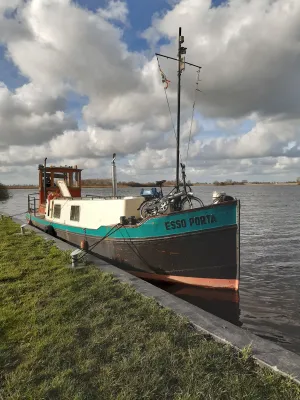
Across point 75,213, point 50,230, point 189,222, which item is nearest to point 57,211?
point 50,230

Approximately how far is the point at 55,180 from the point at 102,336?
48.5 ft

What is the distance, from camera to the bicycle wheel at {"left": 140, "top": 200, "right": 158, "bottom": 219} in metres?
9.89

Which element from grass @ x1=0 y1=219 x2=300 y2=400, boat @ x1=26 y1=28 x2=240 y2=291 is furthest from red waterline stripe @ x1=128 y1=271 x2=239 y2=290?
grass @ x1=0 y1=219 x2=300 y2=400

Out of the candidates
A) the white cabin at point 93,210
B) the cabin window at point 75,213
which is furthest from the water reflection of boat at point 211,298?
the cabin window at point 75,213

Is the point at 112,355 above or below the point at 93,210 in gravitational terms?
below

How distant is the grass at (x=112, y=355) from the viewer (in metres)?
3.03

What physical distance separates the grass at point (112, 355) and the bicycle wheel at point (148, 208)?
4321mm

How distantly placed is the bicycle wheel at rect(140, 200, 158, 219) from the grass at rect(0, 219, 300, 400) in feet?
14.2

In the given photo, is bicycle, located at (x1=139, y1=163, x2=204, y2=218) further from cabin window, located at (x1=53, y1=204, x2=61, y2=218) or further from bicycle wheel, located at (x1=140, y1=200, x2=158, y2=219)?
cabin window, located at (x1=53, y1=204, x2=61, y2=218)

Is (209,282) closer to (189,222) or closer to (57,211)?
(189,222)

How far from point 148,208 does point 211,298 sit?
3.52 m

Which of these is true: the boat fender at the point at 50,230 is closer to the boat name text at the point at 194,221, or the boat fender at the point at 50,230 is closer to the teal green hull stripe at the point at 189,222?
the teal green hull stripe at the point at 189,222

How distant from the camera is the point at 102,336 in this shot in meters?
4.06

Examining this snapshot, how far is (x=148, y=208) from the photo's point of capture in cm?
1001
